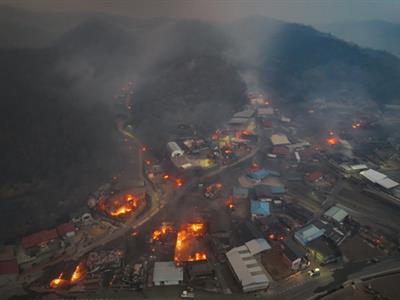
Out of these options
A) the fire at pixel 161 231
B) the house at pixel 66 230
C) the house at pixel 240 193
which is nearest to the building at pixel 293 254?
the house at pixel 240 193

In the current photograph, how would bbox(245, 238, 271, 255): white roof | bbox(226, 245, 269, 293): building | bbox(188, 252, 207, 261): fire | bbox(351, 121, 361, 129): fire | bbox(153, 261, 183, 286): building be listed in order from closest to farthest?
bbox(226, 245, 269, 293): building → bbox(153, 261, 183, 286): building → bbox(188, 252, 207, 261): fire → bbox(245, 238, 271, 255): white roof → bbox(351, 121, 361, 129): fire

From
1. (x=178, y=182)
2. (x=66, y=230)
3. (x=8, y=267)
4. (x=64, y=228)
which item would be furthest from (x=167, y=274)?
(x=178, y=182)

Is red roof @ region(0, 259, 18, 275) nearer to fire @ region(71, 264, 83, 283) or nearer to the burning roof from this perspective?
fire @ region(71, 264, 83, 283)

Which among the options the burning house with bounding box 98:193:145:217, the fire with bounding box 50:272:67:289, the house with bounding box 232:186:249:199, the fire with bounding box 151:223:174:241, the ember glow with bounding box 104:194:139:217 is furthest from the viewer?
the house with bounding box 232:186:249:199

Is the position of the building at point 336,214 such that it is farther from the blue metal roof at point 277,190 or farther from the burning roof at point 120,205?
the burning roof at point 120,205

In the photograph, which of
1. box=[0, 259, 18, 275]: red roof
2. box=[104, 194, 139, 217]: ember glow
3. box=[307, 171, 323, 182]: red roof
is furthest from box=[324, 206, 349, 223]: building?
box=[0, 259, 18, 275]: red roof

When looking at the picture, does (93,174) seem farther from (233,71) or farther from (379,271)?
(233,71)

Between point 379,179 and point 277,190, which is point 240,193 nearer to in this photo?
point 277,190

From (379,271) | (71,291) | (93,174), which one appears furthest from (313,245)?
(93,174)
